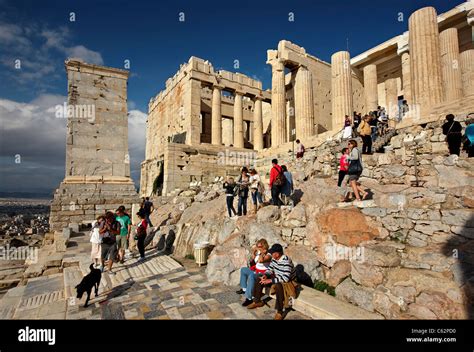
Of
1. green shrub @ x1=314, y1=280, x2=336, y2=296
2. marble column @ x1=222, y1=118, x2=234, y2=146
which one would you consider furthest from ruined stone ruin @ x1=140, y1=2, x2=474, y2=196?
green shrub @ x1=314, y1=280, x2=336, y2=296

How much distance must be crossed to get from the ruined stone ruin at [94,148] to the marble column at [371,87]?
18260mm

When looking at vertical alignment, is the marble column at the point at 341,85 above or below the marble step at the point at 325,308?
above

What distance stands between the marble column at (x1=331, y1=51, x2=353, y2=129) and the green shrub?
572 inches

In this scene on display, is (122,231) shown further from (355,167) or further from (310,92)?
(310,92)

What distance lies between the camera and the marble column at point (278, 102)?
20.7 metres

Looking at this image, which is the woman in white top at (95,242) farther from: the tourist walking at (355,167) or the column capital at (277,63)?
the column capital at (277,63)

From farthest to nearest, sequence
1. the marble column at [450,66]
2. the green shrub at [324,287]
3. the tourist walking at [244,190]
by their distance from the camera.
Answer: the marble column at [450,66] → the tourist walking at [244,190] → the green shrub at [324,287]

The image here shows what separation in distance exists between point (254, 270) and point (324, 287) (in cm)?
159

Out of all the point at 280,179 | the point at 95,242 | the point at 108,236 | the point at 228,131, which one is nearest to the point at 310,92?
the point at 228,131

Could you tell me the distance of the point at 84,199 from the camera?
36.9ft

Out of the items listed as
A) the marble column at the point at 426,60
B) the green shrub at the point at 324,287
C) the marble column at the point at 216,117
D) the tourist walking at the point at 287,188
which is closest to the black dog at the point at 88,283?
the green shrub at the point at 324,287

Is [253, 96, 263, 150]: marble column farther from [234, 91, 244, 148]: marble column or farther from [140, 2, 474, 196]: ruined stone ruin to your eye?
[234, 91, 244, 148]: marble column
